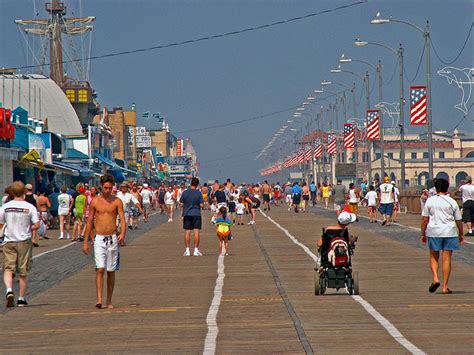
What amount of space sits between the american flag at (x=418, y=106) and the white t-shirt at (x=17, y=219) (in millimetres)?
37978

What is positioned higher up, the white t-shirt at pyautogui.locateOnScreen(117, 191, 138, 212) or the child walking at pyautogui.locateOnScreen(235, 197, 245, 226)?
the white t-shirt at pyautogui.locateOnScreen(117, 191, 138, 212)

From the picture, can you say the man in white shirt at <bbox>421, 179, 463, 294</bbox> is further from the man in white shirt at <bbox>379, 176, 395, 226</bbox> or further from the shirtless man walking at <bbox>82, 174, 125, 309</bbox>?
the man in white shirt at <bbox>379, 176, 395, 226</bbox>

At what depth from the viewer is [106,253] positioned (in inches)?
672

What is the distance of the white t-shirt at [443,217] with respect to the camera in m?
18.4

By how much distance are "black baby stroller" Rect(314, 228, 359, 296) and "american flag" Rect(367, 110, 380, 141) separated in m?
57.8

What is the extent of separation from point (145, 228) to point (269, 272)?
26891 millimetres

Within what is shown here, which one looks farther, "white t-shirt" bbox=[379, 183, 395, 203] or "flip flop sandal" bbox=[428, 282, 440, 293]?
"white t-shirt" bbox=[379, 183, 395, 203]

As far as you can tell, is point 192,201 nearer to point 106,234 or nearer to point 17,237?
point 17,237

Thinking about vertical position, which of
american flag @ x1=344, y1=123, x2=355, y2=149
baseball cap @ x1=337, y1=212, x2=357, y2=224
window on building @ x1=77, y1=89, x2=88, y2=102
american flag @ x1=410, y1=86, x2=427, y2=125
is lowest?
baseball cap @ x1=337, y1=212, x2=357, y2=224

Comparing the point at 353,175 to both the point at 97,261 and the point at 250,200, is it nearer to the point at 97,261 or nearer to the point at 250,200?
the point at 250,200

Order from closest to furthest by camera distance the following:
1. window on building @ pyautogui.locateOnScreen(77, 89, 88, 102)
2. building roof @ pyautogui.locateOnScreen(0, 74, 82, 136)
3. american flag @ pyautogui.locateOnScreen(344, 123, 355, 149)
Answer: american flag @ pyautogui.locateOnScreen(344, 123, 355, 149), building roof @ pyautogui.locateOnScreen(0, 74, 82, 136), window on building @ pyautogui.locateOnScreen(77, 89, 88, 102)

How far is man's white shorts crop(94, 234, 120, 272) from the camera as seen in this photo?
17031 mm

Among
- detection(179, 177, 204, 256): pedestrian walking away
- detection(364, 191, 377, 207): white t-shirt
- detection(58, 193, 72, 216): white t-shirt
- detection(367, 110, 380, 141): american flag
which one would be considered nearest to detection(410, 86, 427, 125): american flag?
detection(364, 191, 377, 207): white t-shirt

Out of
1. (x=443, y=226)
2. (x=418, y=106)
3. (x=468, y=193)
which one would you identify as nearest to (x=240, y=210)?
(x=418, y=106)
